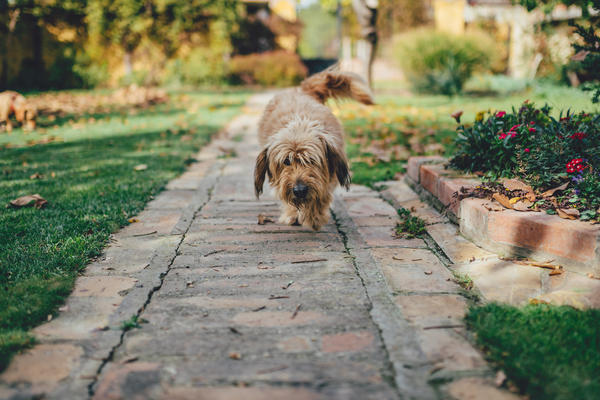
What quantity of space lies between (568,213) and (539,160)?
0.64 metres

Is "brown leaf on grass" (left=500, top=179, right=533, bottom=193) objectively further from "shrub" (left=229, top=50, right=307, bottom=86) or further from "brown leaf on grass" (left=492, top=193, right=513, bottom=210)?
"shrub" (left=229, top=50, right=307, bottom=86)

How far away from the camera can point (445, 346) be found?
2.27m

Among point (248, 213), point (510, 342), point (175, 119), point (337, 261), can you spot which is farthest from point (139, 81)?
point (510, 342)

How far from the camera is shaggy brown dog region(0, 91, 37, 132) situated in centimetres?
876

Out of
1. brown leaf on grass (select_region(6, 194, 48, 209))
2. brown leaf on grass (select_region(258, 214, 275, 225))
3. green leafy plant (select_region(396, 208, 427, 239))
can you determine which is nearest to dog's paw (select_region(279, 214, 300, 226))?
brown leaf on grass (select_region(258, 214, 275, 225))

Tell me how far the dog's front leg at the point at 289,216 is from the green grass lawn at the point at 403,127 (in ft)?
5.05

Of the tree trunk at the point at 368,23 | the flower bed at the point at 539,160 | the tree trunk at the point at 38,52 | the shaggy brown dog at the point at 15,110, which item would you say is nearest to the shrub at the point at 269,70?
the tree trunk at the point at 38,52

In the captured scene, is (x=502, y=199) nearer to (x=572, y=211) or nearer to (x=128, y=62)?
(x=572, y=211)

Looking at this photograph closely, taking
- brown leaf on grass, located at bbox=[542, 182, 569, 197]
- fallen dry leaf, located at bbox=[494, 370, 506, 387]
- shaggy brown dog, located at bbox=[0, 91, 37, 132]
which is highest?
shaggy brown dog, located at bbox=[0, 91, 37, 132]

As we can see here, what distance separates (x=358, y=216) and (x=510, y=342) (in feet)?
7.46

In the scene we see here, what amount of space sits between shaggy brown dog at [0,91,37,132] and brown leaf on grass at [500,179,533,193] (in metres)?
8.44

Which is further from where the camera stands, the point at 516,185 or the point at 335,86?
the point at 335,86

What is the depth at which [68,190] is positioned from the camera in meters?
4.83

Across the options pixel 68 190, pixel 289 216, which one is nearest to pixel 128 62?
pixel 68 190
